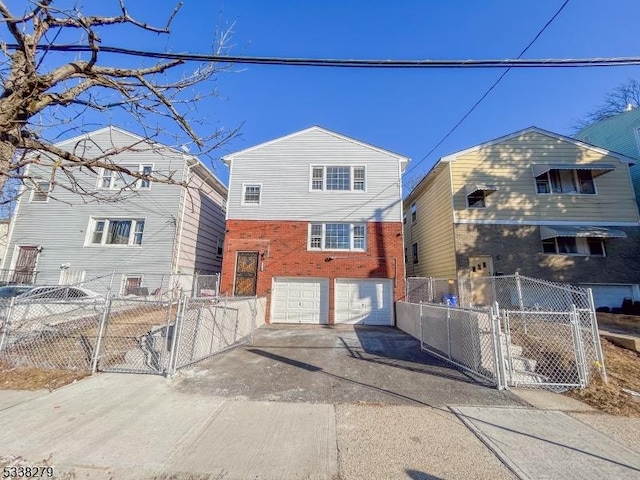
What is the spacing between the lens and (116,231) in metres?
14.1

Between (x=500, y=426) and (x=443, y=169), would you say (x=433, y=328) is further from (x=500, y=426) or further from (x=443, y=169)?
(x=443, y=169)

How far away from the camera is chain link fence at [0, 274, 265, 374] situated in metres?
5.69

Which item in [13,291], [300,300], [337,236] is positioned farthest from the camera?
[337,236]

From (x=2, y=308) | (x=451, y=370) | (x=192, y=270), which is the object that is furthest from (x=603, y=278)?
(x=2, y=308)

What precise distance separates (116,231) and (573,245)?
21388mm

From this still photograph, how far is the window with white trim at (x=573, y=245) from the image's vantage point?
482 inches

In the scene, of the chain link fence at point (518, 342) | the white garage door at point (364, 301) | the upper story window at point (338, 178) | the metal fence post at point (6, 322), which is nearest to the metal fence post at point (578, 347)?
the chain link fence at point (518, 342)

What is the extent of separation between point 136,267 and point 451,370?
13.7 metres

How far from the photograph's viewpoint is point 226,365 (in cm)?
625

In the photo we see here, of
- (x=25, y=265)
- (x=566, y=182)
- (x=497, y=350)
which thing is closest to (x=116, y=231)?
(x=25, y=265)

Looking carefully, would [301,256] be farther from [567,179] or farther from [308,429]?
[567,179]

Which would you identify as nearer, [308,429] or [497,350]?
[308,429]

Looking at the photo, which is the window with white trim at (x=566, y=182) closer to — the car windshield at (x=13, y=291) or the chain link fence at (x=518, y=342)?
the chain link fence at (x=518, y=342)

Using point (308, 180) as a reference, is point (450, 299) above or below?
below
